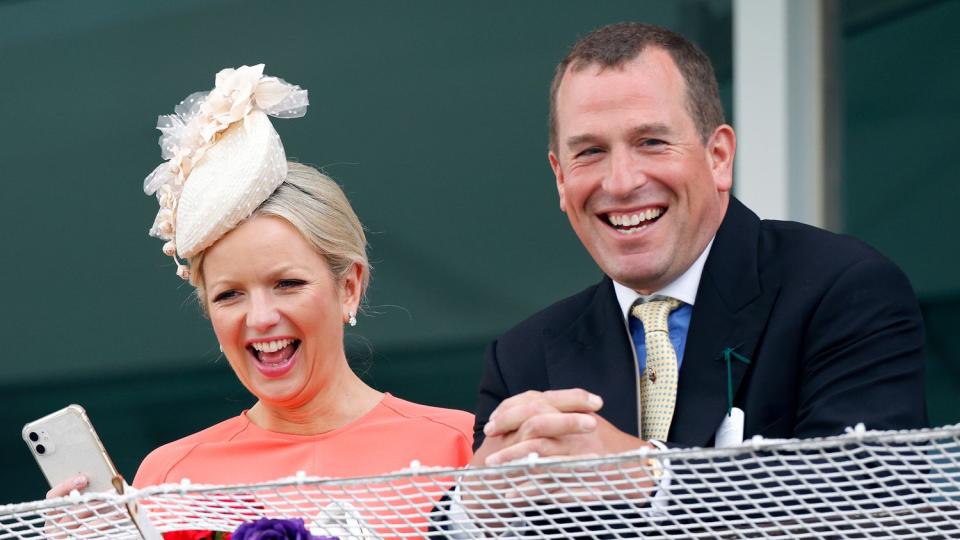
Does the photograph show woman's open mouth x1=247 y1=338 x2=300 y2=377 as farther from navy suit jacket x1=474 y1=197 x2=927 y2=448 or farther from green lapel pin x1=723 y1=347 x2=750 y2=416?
green lapel pin x1=723 y1=347 x2=750 y2=416

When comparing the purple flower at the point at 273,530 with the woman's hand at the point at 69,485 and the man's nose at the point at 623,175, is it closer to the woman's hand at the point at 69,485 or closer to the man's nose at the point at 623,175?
the woman's hand at the point at 69,485

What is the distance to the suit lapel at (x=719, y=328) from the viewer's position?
2.40 m

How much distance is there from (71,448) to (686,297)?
1071 millimetres

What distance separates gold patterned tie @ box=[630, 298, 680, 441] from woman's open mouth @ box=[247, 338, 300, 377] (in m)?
0.68

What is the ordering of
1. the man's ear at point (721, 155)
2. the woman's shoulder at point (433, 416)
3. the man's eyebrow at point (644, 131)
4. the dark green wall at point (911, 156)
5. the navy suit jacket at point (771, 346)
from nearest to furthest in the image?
the navy suit jacket at point (771, 346) → the man's eyebrow at point (644, 131) → the man's ear at point (721, 155) → the woman's shoulder at point (433, 416) → the dark green wall at point (911, 156)

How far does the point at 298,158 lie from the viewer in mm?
5277

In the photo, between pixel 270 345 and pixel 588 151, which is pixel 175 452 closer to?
pixel 270 345

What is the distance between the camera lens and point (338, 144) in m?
5.29

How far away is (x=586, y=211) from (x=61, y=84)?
11.5 ft

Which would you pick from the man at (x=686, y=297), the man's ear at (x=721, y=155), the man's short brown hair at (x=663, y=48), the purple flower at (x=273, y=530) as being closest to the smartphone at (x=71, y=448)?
the purple flower at (x=273, y=530)

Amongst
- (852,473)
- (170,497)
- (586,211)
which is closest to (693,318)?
(586,211)

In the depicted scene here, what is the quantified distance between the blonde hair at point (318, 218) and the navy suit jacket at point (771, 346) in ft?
1.42

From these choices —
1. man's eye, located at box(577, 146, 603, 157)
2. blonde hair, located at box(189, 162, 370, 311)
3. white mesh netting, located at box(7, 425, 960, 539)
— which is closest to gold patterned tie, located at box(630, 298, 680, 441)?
man's eye, located at box(577, 146, 603, 157)

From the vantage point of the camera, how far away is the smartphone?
1938 mm
